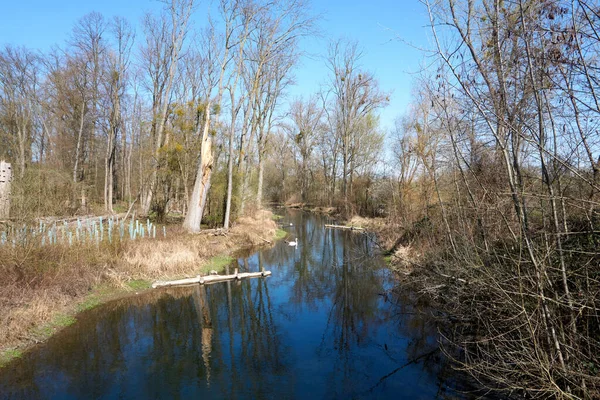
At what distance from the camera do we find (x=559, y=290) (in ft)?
16.6

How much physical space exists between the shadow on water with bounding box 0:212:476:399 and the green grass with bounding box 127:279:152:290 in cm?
45

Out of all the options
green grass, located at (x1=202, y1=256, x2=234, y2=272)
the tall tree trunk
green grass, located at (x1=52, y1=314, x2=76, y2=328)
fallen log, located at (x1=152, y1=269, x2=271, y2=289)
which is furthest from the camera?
the tall tree trunk

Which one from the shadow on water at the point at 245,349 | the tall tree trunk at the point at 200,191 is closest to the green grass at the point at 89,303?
the shadow on water at the point at 245,349

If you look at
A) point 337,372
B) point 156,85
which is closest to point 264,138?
point 156,85

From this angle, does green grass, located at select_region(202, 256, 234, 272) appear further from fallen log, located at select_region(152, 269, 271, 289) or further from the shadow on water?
the shadow on water

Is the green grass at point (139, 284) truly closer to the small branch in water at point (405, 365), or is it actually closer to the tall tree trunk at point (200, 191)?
the tall tree trunk at point (200, 191)

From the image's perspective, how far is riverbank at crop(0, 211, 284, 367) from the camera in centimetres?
739

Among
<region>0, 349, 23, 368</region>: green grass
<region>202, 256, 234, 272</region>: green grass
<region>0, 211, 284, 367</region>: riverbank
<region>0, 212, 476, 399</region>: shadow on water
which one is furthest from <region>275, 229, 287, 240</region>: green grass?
<region>0, 349, 23, 368</region>: green grass

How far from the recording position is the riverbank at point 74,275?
739 centimetres

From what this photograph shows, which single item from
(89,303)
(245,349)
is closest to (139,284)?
(89,303)

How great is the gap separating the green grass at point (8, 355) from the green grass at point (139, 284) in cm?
401

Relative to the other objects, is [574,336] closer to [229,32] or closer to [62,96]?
[229,32]

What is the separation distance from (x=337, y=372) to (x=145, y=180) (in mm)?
15260

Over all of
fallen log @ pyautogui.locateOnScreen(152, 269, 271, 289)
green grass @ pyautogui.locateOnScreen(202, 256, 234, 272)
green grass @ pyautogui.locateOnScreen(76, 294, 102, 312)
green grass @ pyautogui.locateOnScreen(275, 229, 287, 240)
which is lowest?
green grass @ pyautogui.locateOnScreen(76, 294, 102, 312)
